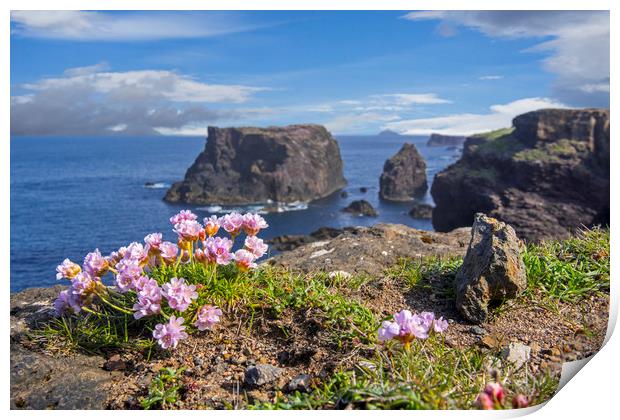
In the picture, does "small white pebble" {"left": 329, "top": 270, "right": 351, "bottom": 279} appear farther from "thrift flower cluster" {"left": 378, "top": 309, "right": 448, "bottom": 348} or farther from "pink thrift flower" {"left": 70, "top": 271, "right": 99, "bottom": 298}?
"pink thrift flower" {"left": 70, "top": 271, "right": 99, "bottom": 298}

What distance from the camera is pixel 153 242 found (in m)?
4.35

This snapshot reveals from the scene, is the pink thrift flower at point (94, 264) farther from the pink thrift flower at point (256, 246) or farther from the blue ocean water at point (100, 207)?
the blue ocean water at point (100, 207)

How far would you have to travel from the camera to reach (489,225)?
15.6 feet

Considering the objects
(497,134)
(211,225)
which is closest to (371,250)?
(211,225)

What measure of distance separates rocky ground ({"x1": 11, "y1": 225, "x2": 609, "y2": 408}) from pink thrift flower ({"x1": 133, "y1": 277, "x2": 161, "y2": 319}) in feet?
1.24

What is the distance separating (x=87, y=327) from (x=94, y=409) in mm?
852

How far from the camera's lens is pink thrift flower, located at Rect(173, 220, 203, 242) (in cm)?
427

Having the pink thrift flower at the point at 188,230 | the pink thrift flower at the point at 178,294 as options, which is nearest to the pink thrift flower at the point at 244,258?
the pink thrift flower at the point at 188,230

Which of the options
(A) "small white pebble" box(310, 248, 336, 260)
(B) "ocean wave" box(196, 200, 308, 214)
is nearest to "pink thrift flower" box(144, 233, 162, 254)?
(A) "small white pebble" box(310, 248, 336, 260)

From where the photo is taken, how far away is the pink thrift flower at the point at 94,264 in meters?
4.18

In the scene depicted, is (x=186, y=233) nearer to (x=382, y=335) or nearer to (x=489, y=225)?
(x=382, y=335)

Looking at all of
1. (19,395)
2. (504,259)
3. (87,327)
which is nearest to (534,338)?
(504,259)

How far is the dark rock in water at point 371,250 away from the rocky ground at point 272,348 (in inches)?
11.8

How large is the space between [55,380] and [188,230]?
4.61 feet
